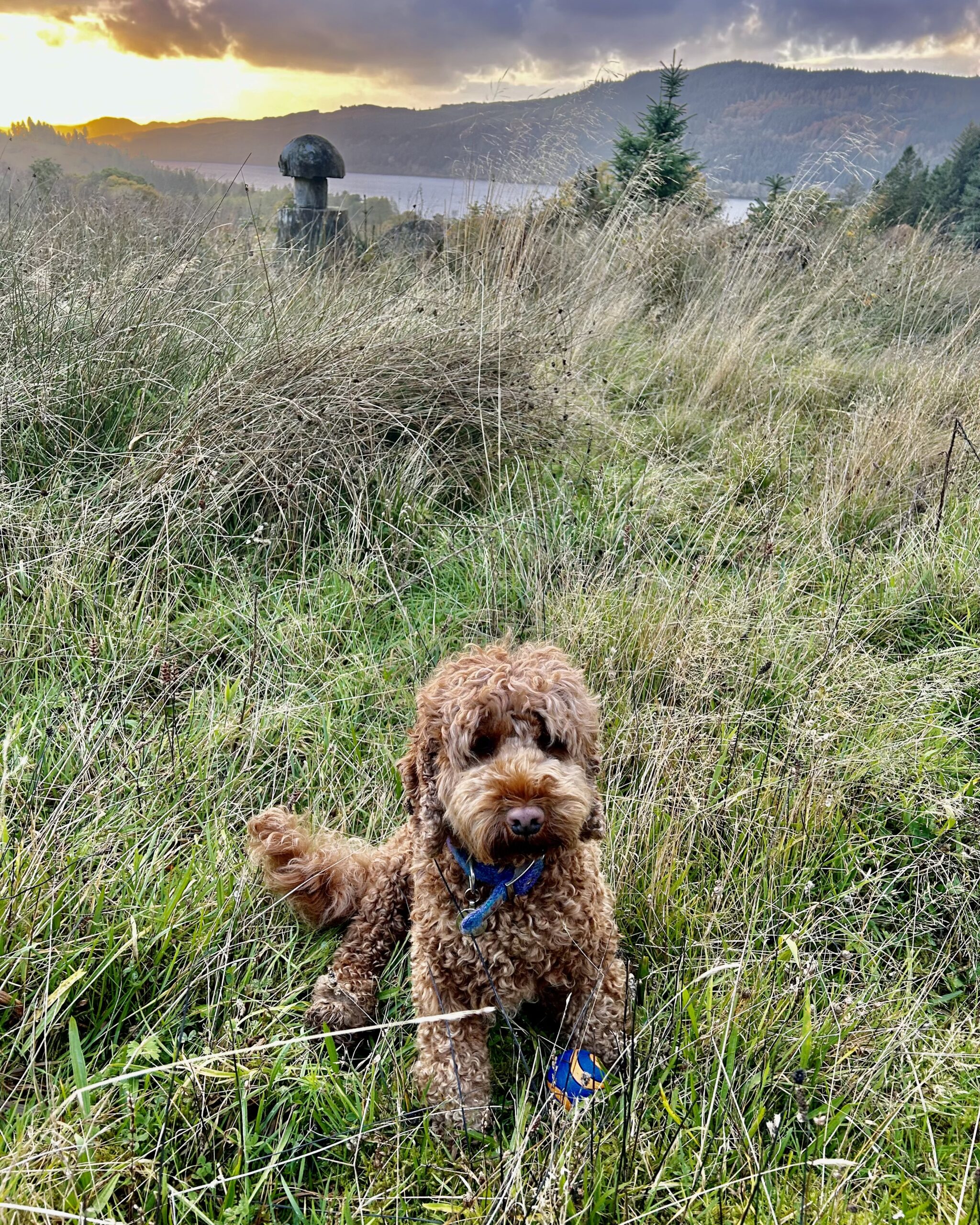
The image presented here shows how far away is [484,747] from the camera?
6.61 ft

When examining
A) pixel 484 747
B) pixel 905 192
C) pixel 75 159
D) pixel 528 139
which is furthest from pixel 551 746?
pixel 905 192

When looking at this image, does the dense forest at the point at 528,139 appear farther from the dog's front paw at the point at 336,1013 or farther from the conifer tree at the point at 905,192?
the dog's front paw at the point at 336,1013

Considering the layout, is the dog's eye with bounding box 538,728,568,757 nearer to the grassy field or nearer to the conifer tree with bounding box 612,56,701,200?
the grassy field

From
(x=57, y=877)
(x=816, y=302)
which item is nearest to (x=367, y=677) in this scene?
(x=57, y=877)

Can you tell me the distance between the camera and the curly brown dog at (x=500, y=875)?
6.13ft

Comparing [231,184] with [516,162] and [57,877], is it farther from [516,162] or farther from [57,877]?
[57,877]

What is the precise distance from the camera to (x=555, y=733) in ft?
6.55

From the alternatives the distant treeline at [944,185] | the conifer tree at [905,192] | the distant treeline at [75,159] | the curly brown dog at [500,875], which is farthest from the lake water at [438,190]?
the distant treeline at [944,185]

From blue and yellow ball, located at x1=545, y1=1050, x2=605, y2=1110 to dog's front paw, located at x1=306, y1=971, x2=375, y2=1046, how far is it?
20.7 inches

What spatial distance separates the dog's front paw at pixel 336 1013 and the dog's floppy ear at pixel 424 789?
48 centimetres

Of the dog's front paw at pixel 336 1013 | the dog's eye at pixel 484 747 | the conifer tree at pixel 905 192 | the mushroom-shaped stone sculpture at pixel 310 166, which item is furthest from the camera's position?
the conifer tree at pixel 905 192

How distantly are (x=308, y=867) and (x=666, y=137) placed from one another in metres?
12.3

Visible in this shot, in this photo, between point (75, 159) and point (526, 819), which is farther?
point (75, 159)

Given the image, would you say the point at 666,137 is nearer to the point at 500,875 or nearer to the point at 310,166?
the point at 310,166
